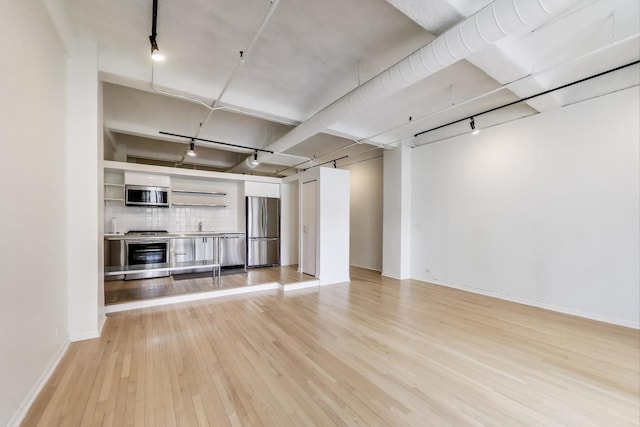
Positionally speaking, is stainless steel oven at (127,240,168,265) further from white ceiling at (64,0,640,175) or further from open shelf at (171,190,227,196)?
white ceiling at (64,0,640,175)

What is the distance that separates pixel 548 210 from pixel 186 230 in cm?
786

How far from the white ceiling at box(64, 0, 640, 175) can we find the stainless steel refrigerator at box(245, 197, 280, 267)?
2473 mm

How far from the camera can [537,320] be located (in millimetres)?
3709

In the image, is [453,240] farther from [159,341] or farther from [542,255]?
[159,341]

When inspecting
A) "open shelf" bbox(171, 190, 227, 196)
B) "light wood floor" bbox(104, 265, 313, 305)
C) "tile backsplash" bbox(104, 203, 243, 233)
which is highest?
"open shelf" bbox(171, 190, 227, 196)

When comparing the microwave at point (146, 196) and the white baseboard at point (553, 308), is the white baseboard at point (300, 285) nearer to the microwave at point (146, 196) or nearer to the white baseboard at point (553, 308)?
the white baseboard at point (553, 308)

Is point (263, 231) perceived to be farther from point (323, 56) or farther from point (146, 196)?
point (323, 56)

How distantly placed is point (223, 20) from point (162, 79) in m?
1.64

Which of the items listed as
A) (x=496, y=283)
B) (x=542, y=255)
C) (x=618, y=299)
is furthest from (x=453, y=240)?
(x=618, y=299)

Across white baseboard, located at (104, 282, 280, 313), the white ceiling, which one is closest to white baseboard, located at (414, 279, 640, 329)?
the white ceiling

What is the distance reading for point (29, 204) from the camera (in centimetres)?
199

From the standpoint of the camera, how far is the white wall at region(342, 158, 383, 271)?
24.1ft

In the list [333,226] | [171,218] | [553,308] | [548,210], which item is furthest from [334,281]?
[171,218]

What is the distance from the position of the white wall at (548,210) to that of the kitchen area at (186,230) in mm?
4321
